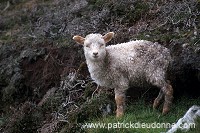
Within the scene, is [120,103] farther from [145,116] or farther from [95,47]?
[95,47]

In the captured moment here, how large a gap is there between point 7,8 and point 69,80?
8.20 meters

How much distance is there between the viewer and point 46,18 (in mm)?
16141

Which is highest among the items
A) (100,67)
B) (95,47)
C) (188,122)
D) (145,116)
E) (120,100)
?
(95,47)

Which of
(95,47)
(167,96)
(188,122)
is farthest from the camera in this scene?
(95,47)

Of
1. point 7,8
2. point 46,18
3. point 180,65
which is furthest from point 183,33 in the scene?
point 7,8

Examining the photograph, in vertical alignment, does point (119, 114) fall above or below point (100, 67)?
Result: below

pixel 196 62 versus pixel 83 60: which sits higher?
pixel 196 62

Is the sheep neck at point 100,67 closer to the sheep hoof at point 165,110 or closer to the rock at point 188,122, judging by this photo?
the sheep hoof at point 165,110

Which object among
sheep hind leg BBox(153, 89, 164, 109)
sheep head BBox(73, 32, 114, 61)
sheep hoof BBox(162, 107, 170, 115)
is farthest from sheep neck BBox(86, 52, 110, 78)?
sheep hoof BBox(162, 107, 170, 115)

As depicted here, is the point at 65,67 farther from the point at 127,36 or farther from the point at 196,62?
the point at 196,62

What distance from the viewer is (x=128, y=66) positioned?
9773mm

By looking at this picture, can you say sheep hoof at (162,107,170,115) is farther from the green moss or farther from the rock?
the rock

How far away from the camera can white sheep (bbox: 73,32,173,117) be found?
9570 mm

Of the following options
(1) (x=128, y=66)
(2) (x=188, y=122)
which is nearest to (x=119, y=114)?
(1) (x=128, y=66)
